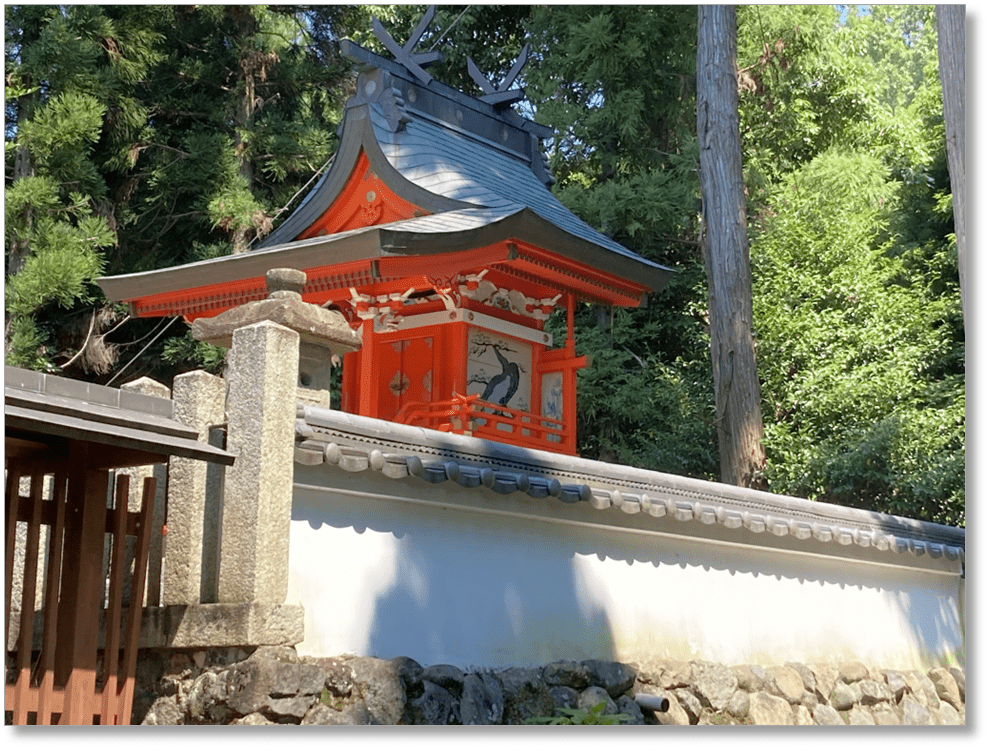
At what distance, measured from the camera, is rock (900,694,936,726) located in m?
7.07

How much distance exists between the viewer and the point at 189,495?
481 centimetres

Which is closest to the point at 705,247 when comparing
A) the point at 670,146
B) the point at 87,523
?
the point at 670,146

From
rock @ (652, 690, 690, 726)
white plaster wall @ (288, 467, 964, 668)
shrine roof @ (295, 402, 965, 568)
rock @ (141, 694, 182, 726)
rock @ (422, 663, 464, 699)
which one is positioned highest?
shrine roof @ (295, 402, 965, 568)

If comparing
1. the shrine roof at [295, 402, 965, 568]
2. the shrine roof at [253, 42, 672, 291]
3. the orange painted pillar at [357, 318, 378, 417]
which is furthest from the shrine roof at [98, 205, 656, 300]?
the shrine roof at [295, 402, 965, 568]

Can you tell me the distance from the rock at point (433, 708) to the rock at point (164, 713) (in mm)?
906

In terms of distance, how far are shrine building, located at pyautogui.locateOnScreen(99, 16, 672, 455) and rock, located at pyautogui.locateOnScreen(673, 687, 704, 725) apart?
9.76 ft

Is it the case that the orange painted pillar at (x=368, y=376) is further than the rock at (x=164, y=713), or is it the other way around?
the orange painted pillar at (x=368, y=376)

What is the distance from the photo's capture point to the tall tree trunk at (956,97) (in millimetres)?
5102

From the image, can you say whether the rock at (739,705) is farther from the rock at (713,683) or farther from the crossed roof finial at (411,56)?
the crossed roof finial at (411,56)

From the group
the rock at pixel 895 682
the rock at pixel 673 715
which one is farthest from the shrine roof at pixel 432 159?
the rock at pixel 673 715

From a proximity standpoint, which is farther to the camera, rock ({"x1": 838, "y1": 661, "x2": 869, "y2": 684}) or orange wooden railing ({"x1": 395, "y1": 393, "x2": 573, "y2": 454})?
orange wooden railing ({"x1": 395, "y1": 393, "x2": 573, "y2": 454})

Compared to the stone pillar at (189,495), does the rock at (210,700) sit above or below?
below

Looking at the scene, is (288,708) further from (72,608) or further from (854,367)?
(854,367)

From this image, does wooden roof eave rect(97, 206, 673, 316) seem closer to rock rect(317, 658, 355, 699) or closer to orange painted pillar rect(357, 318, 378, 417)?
orange painted pillar rect(357, 318, 378, 417)
